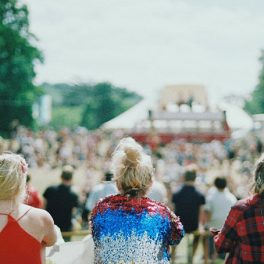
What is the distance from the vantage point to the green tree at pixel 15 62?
36000 millimetres

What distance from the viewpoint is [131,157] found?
137 inches

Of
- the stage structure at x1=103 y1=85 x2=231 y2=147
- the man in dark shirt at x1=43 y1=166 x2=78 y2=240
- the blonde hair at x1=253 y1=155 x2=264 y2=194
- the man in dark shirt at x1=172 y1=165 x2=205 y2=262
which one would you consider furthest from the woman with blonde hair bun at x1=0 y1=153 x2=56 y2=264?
the stage structure at x1=103 y1=85 x2=231 y2=147

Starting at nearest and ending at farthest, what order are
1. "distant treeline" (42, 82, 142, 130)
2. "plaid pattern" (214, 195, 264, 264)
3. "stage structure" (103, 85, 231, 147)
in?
"plaid pattern" (214, 195, 264, 264), "stage structure" (103, 85, 231, 147), "distant treeline" (42, 82, 142, 130)

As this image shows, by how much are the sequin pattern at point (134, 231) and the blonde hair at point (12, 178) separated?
0.52 meters

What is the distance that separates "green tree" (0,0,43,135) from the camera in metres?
36.0

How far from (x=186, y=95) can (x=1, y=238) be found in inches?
1203

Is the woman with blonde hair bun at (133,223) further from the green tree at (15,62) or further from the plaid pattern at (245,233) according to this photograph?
the green tree at (15,62)

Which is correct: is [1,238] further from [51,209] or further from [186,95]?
[186,95]

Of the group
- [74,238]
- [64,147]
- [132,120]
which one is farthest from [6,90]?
[74,238]

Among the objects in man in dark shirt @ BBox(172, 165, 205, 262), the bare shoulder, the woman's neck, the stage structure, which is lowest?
man in dark shirt @ BBox(172, 165, 205, 262)

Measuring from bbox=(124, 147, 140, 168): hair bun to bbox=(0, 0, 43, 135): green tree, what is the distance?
32982mm

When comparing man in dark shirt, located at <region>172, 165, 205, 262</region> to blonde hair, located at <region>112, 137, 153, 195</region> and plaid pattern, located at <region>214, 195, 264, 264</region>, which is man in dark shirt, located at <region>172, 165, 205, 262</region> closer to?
plaid pattern, located at <region>214, 195, 264, 264</region>

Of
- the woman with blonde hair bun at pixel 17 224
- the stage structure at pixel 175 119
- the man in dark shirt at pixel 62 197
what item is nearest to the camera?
the woman with blonde hair bun at pixel 17 224

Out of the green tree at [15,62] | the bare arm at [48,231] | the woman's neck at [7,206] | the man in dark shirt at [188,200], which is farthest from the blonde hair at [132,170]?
the green tree at [15,62]
